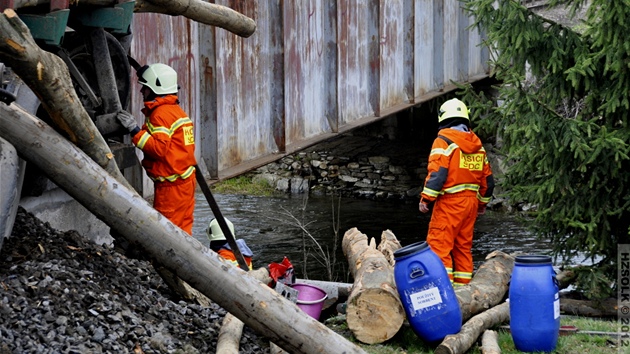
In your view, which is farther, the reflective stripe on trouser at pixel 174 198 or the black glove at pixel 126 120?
the reflective stripe on trouser at pixel 174 198

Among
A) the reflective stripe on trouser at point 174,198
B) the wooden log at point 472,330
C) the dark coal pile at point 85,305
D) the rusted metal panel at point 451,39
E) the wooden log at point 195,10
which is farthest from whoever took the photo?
the rusted metal panel at point 451,39

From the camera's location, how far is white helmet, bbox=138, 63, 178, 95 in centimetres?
787

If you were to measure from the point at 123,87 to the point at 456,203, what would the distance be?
3537 mm

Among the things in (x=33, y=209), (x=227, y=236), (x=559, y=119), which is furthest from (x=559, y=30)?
(x=33, y=209)

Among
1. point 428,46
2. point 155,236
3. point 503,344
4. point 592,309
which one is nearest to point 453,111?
point 592,309

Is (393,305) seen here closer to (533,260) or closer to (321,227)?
(533,260)

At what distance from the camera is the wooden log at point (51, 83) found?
5.20m

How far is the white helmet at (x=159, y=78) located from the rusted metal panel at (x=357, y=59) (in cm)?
550

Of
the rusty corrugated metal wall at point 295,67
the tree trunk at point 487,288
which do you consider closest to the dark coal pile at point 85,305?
the tree trunk at point 487,288

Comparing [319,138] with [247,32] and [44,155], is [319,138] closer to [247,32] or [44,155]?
[247,32]

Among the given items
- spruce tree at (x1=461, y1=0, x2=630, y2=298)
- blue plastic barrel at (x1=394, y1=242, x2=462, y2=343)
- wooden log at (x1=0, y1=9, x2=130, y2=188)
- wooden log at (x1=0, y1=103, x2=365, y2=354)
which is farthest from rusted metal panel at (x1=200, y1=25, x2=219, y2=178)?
wooden log at (x1=0, y1=103, x2=365, y2=354)

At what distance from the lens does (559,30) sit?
10445 millimetres

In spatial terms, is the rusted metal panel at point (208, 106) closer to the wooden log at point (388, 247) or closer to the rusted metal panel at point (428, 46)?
A: the wooden log at point (388, 247)

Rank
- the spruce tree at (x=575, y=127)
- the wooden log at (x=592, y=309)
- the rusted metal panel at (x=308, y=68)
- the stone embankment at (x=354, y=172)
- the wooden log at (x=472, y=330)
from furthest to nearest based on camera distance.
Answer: the stone embankment at (x=354, y=172) → the rusted metal panel at (x=308, y=68) → the wooden log at (x=592, y=309) → the spruce tree at (x=575, y=127) → the wooden log at (x=472, y=330)
